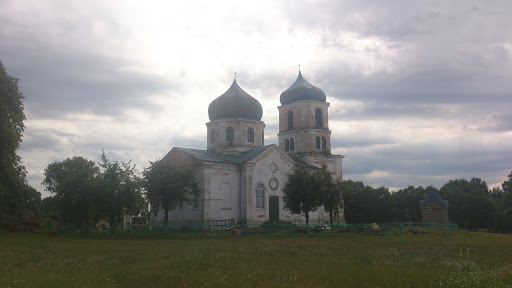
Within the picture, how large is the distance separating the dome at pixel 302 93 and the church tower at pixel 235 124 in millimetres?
5097

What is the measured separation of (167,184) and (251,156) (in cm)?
1092

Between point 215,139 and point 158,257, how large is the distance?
108 feet

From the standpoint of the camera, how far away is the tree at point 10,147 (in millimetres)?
28812

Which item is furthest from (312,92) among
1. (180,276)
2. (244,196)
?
(180,276)

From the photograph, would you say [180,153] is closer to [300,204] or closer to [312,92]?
[300,204]

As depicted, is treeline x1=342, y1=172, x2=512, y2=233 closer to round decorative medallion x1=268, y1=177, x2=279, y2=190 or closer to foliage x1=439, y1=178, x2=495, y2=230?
foliage x1=439, y1=178, x2=495, y2=230

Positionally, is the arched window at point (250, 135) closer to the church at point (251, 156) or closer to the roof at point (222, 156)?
the church at point (251, 156)

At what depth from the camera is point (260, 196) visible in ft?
146

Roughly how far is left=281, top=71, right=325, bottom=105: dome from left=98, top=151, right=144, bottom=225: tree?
2270cm

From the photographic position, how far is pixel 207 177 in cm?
4194

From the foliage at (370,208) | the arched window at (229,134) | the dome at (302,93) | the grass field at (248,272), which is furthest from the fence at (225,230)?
the foliage at (370,208)

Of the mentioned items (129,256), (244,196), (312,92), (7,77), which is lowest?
(129,256)

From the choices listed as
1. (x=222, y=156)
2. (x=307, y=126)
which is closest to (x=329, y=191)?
(x=222, y=156)

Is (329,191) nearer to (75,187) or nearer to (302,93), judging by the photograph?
(302,93)
